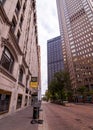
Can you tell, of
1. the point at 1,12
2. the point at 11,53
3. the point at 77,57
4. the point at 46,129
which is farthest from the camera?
the point at 77,57

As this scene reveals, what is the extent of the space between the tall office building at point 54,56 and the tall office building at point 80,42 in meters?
59.2

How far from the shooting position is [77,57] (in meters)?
81.4

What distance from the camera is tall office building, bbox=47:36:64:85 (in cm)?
16791

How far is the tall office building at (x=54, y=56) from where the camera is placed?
168 metres

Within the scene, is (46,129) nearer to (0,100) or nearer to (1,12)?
(0,100)

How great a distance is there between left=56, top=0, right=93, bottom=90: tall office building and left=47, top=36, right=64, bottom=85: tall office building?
59234 millimetres

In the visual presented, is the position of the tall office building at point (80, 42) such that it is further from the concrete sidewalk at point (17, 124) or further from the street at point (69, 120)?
the concrete sidewalk at point (17, 124)

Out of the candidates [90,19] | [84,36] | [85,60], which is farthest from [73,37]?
[85,60]

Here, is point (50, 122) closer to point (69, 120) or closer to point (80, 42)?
point (69, 120)

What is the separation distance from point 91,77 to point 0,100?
65664 millimetres

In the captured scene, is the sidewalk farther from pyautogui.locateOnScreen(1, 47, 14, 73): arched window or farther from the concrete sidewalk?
pyautogui.locateOnScreen(1, 47, 14, 73): arched window

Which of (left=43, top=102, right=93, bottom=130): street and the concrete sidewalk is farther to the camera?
(left=43, top=102, right=93, bottom=130): street

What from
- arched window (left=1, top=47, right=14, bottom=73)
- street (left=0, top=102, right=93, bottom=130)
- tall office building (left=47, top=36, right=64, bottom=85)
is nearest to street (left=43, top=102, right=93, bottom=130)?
street (left=0, top=102, right=93, bottom=130)

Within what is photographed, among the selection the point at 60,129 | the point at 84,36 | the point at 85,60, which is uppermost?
the point at 84,36
